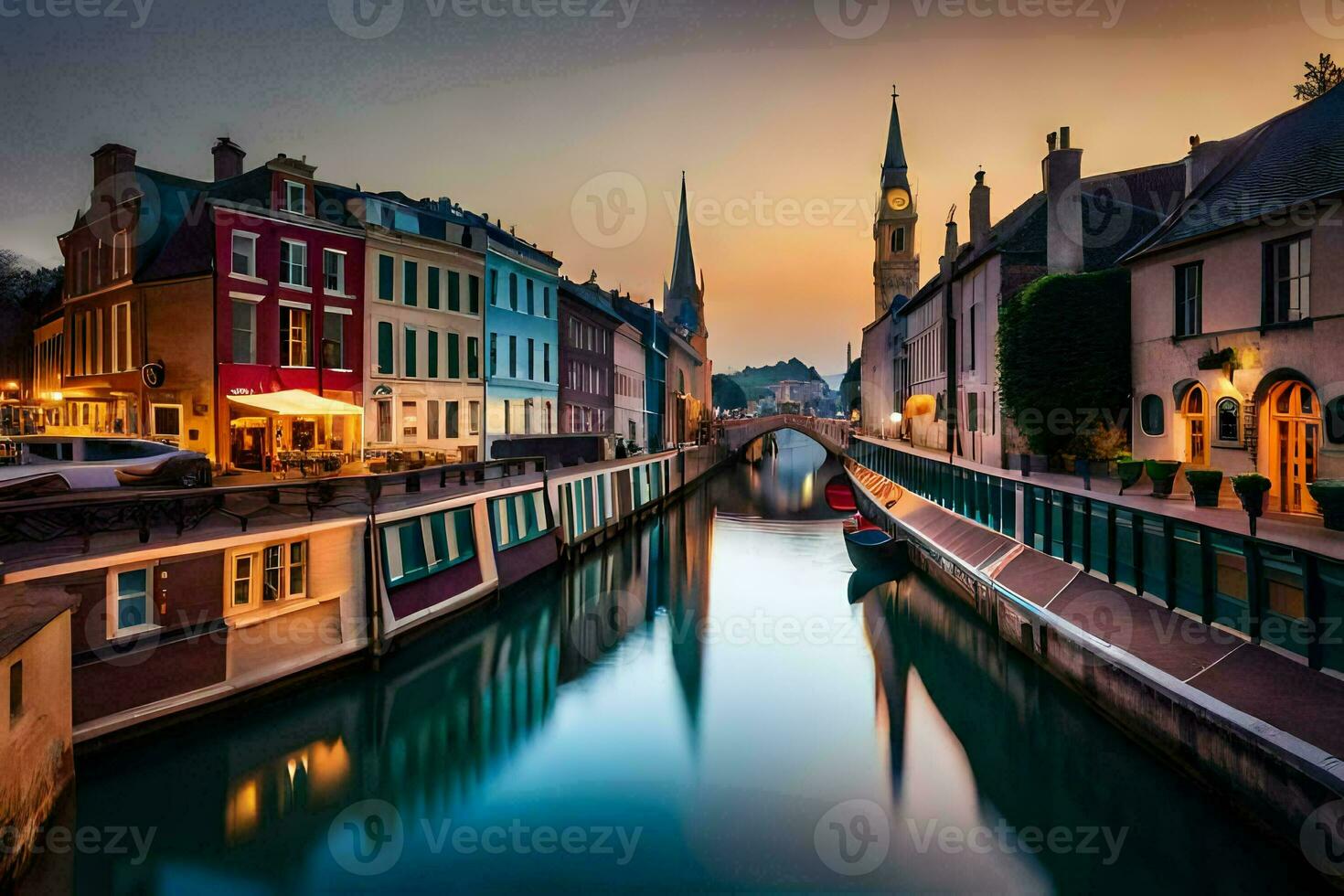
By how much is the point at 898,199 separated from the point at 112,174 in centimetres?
8290

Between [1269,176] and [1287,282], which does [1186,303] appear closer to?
[1269,176]

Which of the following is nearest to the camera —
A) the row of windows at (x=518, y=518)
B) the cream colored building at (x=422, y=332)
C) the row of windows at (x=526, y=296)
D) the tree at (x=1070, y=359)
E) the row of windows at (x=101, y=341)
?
the row of windows at (x=518, y=518)

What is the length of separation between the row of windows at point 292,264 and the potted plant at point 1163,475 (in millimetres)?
24929

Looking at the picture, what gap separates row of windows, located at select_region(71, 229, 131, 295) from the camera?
963 inches

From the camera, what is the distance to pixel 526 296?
119 feet

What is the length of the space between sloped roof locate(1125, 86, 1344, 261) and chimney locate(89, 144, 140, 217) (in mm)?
31633

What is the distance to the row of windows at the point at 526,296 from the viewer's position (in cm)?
3344

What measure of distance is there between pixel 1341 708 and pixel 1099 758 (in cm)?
358

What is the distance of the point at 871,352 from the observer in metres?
69.9

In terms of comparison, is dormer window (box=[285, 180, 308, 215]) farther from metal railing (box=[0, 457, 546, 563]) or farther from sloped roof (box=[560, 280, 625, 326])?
sloped roof (box=[560, 280, 625, 326])

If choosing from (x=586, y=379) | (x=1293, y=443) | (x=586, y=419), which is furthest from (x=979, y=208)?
(x=586, y=419)

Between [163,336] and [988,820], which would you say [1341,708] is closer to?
[988,820]

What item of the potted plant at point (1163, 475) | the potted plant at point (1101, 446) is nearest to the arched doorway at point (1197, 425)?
the potted plant at point (1163, 475)

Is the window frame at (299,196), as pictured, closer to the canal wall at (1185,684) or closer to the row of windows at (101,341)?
the row of windows at (101,341)
